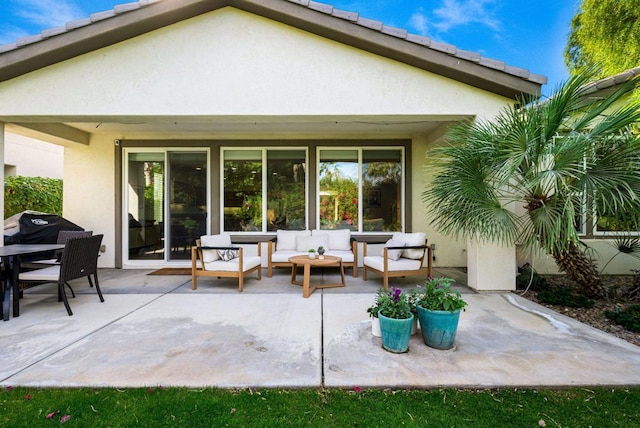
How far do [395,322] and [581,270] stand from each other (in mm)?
3500

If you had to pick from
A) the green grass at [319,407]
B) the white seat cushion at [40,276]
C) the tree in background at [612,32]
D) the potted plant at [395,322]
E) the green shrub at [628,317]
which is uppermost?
the tree in background at [612,32]

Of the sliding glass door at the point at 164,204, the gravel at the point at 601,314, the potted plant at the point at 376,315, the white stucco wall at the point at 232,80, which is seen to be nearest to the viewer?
the potted plant at the point at 376,315

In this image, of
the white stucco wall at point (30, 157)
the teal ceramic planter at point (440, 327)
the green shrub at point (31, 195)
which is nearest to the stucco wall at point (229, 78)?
the teal ceramic planter at point (440, 327)

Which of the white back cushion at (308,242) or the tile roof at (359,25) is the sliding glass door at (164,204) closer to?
the white back cushion at (308,242)

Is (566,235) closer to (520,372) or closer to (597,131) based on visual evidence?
(597,131)

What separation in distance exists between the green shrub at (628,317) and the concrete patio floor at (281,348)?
0.45m

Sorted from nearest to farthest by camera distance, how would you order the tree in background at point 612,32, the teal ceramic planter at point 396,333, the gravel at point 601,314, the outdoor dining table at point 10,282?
the teal ceramic planter at point 396,333 → the gravel at point 601,314 → the outdoor dining table at point 10,282 → the tree in background at point 612,32

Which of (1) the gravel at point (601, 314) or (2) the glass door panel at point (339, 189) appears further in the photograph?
(2) the glass door panel at point (339, 189)

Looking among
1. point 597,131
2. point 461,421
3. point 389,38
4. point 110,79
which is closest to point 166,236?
point 110,79

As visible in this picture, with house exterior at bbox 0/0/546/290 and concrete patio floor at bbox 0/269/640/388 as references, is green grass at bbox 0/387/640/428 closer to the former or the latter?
concrete patio floor at bbox 0/269/640/388

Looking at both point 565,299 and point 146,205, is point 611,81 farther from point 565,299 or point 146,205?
point 146,205

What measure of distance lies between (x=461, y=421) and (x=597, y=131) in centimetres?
373

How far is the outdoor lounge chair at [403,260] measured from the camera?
5258 mm

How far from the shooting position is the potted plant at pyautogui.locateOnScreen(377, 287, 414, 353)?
2.86 metres
